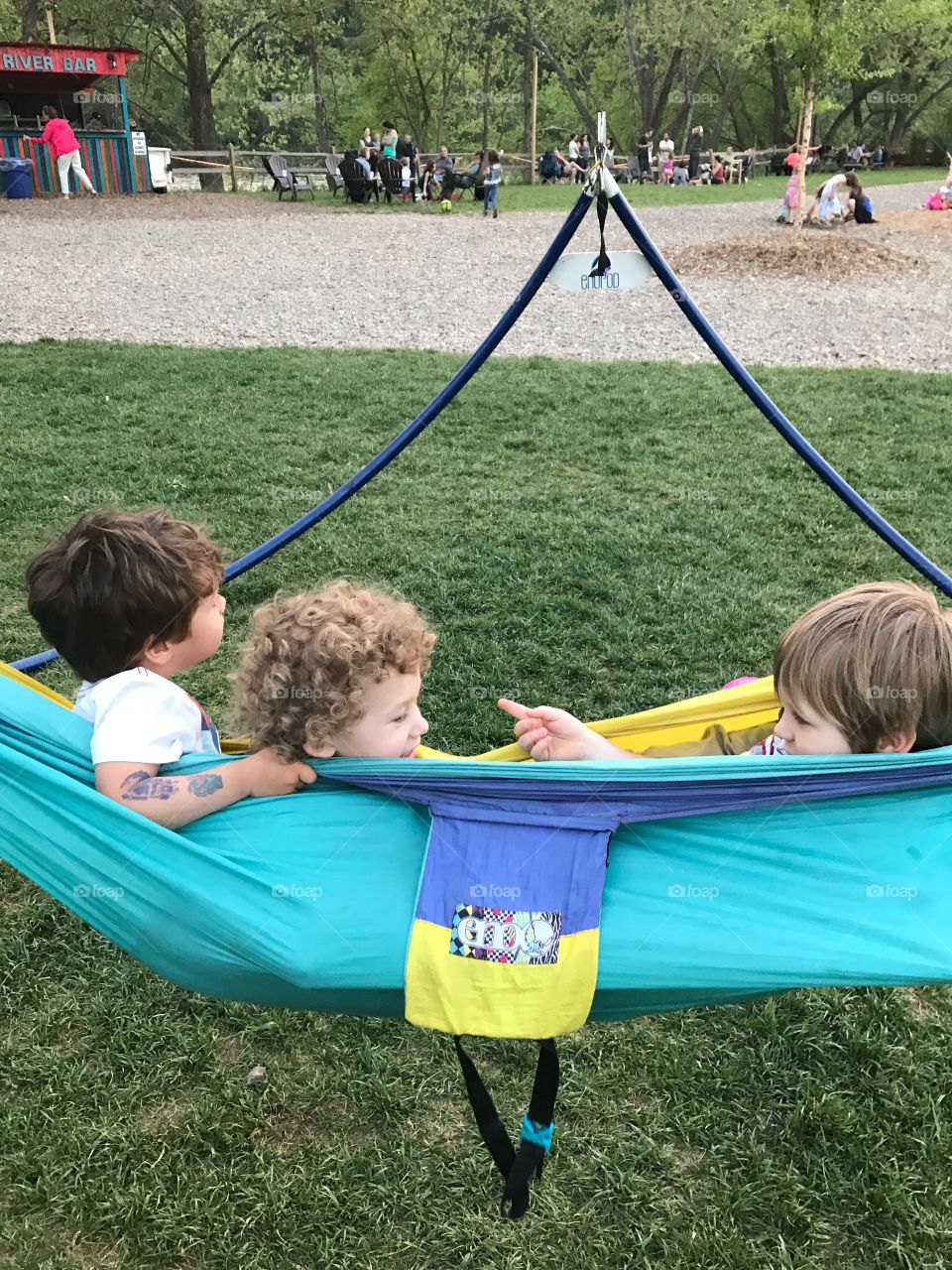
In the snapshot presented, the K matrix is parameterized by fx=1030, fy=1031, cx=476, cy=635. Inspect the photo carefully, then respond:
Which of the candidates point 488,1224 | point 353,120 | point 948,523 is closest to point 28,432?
point 948,523

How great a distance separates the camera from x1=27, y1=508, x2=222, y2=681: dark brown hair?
173cm

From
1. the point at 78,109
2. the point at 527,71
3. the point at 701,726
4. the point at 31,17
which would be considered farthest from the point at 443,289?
the point at 527,71

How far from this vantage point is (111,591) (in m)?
1.73

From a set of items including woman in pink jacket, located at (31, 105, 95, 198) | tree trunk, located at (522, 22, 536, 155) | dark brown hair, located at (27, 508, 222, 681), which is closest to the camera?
dark brown hair, located at (27, 508, 222, 681)

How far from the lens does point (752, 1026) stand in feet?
7.14

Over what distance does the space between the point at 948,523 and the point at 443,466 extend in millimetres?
2379

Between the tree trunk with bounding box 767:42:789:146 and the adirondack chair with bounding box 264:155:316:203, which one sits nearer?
the adirondack chair with bounding box 264:155:316:203

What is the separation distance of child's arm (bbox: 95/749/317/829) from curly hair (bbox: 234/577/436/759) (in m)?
0.03

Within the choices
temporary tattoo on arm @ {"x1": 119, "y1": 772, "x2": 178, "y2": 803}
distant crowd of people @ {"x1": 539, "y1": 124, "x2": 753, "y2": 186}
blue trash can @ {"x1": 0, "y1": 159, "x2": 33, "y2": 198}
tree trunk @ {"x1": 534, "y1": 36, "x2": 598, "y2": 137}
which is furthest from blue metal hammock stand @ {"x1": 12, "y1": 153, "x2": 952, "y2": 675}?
tree trunk @ {"x1": 534, "y1": 36, "x2": 598, "y2": 137}

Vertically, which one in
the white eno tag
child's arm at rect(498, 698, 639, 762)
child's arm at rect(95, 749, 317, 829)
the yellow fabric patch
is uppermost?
the white eno tag

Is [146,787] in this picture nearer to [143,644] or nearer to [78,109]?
[143,644]

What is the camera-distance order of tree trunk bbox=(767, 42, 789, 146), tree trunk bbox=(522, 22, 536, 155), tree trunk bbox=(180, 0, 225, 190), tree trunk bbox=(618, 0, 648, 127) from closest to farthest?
tree trunk bbox=(180, 0, 225, 190) < tree trunk bbox=(522, 22, 536, 155) < tree trunk bbox=(618, 0, 648, 127) < tree trunk bbox=(767, 42, 789, 146)

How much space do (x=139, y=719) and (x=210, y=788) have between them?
18 cm

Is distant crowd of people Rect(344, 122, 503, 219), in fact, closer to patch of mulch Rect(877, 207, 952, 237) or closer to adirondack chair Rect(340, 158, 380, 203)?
adirondack chair Rect(340, 158, 380, 203)
